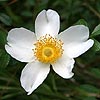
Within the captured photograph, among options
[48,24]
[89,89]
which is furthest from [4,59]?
[89,89]

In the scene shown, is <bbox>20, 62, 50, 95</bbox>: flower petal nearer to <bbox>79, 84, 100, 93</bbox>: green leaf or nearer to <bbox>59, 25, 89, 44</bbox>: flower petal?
<bbox>59, 25, 89, 44</bbox>: flower petal

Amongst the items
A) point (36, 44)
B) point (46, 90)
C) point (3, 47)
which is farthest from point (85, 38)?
point (46, 90)

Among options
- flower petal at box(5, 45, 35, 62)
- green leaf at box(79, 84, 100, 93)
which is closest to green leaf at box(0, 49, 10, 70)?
flower petal at box(5, 45, 35, 62)

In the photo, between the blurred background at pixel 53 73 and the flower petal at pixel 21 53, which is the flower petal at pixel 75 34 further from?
the blurred background at pixel 53 73

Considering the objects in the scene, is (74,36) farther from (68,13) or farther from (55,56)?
(68,13)

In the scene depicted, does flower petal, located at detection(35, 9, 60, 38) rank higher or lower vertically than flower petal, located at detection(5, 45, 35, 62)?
higher

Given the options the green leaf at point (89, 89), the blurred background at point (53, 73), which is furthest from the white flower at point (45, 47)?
the green leaf at point (89, 89)
